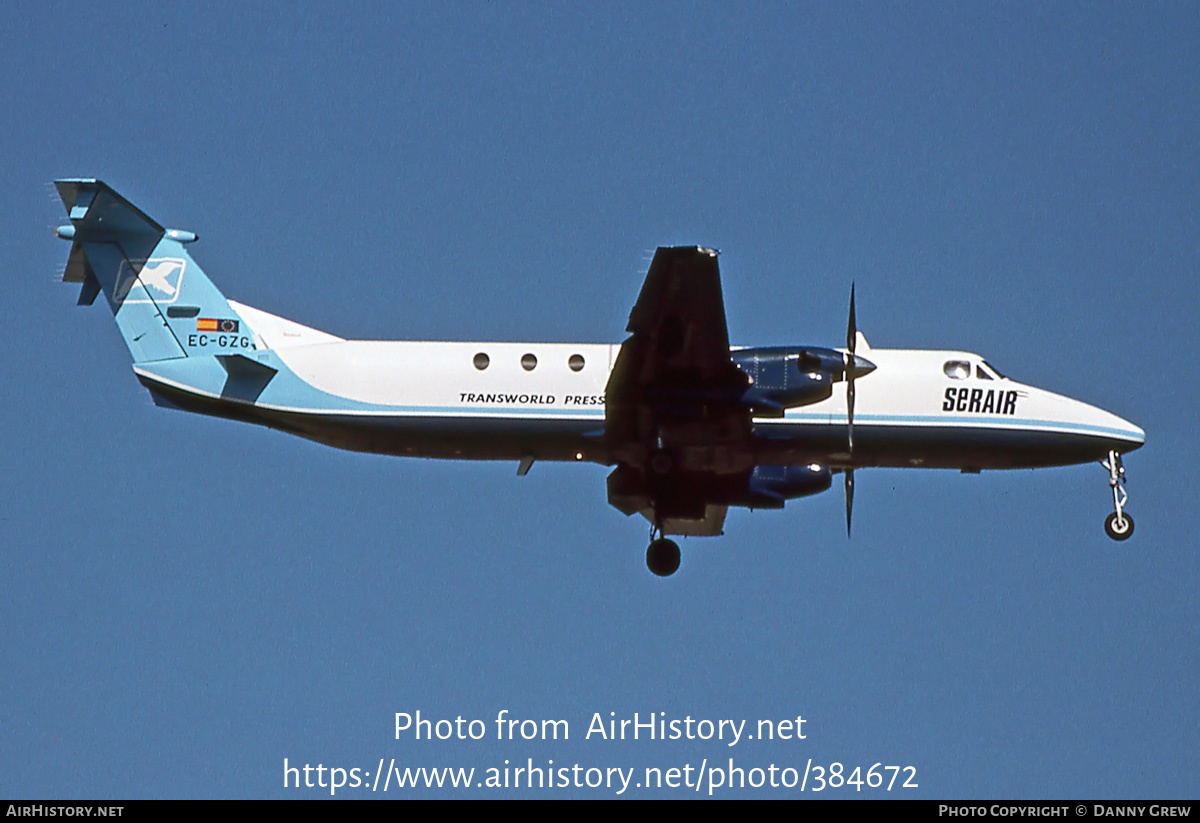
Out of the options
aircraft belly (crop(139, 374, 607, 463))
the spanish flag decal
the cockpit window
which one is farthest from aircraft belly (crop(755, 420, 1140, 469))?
the spanish flag decal

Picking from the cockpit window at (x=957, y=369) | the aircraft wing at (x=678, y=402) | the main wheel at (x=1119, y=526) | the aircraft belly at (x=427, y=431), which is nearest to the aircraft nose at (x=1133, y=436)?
the main wheel at (x=1119, y=526)

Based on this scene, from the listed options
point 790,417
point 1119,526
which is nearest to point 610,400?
point 790,417

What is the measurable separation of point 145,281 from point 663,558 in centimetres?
1105

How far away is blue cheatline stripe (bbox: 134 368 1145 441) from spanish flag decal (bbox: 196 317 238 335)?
139cm

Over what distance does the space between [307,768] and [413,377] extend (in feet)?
25.4

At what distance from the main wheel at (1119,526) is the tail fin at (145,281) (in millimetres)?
16105

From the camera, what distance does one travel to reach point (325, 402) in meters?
27.5

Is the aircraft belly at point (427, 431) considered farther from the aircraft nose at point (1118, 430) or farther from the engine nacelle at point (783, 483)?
the aircraft nose at point (1118, 430)

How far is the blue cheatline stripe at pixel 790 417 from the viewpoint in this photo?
Answer: 27062mm

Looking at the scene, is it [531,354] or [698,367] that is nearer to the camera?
[698,367]

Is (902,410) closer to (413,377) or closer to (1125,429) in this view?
(1125,429)
